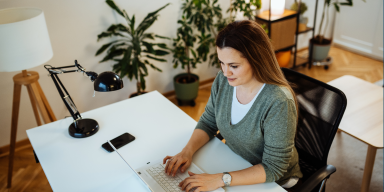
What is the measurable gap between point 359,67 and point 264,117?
3239 mm

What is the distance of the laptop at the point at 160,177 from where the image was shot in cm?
116

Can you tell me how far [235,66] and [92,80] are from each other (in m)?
0.66

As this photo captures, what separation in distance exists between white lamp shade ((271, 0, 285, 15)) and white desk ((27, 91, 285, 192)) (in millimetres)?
2171

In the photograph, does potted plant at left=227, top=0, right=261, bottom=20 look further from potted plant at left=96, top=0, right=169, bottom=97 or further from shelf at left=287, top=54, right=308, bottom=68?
shelf at left=287, top=54, right=308, bottom=68

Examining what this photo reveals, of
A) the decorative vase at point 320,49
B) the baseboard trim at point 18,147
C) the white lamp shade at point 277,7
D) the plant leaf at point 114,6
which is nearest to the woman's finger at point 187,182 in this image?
the plant leaf at point 114,6

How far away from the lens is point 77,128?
5.14ft

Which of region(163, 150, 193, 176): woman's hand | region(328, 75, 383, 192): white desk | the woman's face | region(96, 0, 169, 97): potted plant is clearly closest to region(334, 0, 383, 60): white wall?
region(328, 75, 383, 192): white desk

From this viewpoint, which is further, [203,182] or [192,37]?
[192,37]

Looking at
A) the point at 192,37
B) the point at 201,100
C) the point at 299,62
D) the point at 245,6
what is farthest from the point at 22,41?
the point at 299,62

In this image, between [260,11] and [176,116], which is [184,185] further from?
[260,11]

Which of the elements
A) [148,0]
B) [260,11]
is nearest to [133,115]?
[148,0]

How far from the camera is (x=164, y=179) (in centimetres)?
121

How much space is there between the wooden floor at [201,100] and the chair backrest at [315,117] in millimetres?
1587

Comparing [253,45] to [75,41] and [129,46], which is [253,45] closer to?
[129,46]
